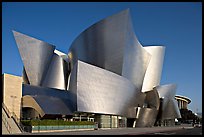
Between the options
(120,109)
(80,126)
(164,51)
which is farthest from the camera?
(164,51)

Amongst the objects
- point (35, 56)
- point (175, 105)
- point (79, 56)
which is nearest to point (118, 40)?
point (79, 56)

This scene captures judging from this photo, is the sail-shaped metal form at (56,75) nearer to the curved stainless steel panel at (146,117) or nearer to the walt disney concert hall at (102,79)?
the walt disney concert hall at (102,79)

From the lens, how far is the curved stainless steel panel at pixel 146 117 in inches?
2029

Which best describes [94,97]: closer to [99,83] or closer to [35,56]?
[99,83]

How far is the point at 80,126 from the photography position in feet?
114

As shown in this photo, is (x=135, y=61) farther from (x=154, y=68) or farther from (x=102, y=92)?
(x=102, y=92)

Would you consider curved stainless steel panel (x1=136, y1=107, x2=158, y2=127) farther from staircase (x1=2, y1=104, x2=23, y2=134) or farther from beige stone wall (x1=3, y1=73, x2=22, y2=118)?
staircase (x1=2, y1=104, x2=23, y2=134)

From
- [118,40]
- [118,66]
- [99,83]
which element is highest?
[118,40]

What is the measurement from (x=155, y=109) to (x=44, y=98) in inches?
934

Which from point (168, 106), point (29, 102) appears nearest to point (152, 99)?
point (168, 106)

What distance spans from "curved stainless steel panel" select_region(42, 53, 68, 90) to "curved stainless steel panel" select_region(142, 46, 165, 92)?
16037mm

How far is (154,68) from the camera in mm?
62188

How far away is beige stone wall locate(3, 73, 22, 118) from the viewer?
2798 centimetres

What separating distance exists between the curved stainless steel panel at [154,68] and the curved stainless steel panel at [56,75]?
16.0 meters
